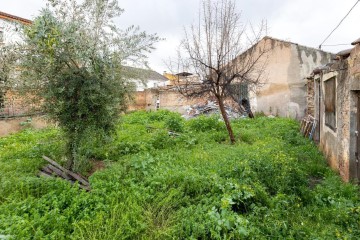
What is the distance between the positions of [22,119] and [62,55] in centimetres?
859

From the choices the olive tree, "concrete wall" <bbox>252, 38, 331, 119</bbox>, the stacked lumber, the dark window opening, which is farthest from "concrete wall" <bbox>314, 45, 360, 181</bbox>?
"concrete wall" <bbox>252, 38, 331, 119</bbox>

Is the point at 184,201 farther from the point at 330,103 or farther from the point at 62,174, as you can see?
the point at 330,103

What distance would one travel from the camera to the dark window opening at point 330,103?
6.31 metres

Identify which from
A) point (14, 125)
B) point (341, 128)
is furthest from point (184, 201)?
point (14, 125)

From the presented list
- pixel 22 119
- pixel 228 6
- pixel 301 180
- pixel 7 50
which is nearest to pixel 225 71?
pixel 228 6

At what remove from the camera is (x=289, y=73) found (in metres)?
14.4

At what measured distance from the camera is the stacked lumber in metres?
4.73

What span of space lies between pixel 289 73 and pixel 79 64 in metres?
13.0

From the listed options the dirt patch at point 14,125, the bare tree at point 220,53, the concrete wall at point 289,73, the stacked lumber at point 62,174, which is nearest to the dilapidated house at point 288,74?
the concrete wall at point 289,73

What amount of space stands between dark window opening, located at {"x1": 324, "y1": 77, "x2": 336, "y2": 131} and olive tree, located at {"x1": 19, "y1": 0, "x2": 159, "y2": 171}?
4.95 metres

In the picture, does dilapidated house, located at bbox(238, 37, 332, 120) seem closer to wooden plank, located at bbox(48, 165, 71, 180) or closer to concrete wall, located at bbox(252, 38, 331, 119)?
concrete wall, located at bbox(252, 38, 331, 119)

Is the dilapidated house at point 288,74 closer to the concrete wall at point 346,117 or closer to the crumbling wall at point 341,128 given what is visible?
the crumbling wall at point 341,128

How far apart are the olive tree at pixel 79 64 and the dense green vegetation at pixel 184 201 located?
28.9 inches

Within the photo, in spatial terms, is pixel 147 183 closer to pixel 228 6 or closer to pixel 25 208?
pixel 25 208
